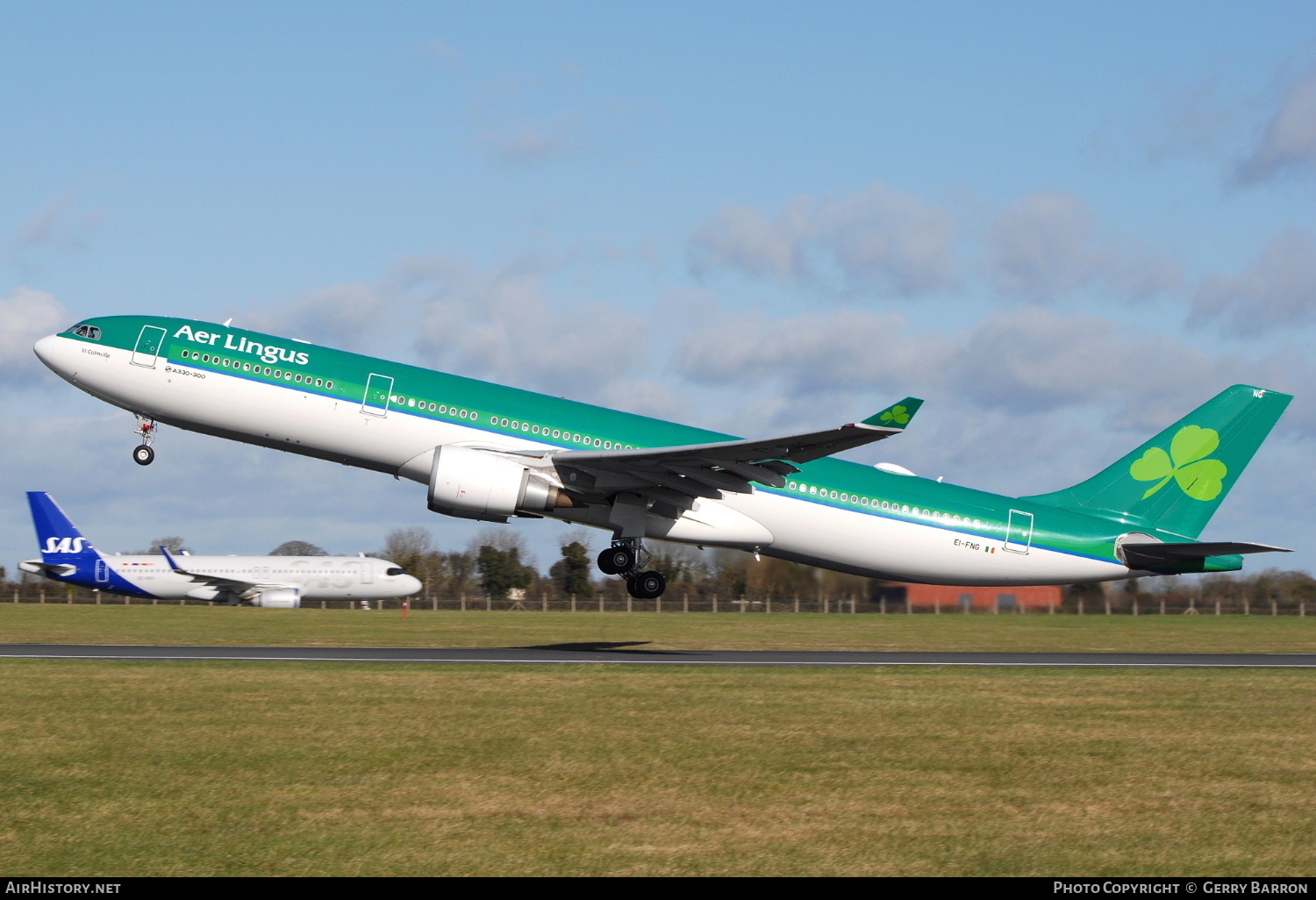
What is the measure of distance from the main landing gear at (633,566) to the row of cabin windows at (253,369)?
8.06 metres

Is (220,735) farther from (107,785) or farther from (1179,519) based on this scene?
(1179,519)

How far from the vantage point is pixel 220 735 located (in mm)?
17234

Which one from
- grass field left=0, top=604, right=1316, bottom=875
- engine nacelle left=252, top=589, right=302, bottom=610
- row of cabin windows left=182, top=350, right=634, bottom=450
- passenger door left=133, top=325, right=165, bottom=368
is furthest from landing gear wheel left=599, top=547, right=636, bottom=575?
engine nacelle left=252, top=589, right=302, bottom=610

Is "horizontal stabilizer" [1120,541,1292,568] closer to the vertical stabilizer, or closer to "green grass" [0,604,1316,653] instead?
"green grass" [0,604,1316,653]

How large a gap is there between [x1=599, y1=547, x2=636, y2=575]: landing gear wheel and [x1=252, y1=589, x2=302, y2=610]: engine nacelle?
42787mm

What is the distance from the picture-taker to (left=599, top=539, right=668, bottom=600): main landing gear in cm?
3105

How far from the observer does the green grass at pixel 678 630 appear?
40.7 meters

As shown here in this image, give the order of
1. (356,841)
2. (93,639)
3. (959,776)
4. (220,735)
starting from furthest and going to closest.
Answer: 1. (93,639)
2. (220,735)
3. (959,776)
4. (356,841)

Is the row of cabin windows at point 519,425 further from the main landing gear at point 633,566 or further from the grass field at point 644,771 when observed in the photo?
the grass field at point 644,771

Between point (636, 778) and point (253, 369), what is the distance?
1641 cm

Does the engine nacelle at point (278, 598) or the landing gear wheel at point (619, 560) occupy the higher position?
the landing gear wheel at point (619, 560)

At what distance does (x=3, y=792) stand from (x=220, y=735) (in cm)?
336

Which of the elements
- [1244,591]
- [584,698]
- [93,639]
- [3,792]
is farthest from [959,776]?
[1244,591]

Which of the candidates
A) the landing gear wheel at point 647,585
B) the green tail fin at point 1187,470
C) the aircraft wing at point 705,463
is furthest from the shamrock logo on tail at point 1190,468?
the landing gear wheel at point 647,585
